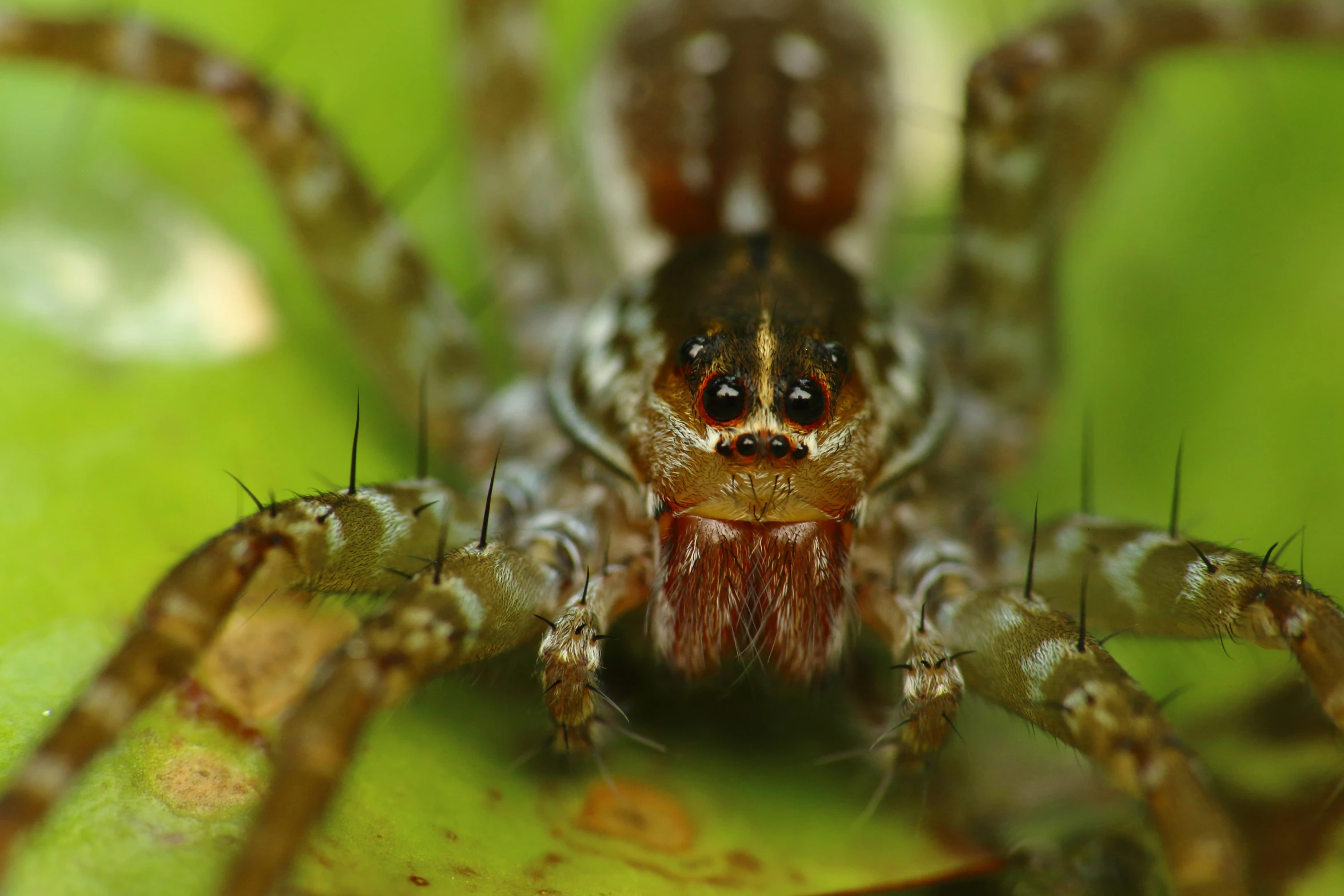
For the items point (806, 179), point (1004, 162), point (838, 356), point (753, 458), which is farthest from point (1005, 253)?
point (753, 458)

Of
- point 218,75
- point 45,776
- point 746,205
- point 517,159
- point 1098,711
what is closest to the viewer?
point 45,776

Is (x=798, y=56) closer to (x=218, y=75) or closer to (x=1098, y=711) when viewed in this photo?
(x=218, y=75)

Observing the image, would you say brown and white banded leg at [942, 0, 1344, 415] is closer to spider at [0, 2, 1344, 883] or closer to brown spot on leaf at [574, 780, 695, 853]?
spider at [0, 2, 1344, 883]

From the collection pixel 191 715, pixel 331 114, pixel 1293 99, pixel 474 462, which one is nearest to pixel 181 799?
pixel 191 715

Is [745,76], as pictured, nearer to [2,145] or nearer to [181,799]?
[2,145]

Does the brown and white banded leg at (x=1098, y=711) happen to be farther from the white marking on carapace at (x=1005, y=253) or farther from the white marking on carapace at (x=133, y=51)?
the white marking on carapace at (x=133, y=51)

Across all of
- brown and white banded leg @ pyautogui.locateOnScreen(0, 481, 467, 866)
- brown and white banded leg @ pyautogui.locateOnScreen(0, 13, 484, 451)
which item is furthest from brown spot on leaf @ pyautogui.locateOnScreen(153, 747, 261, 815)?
brown and white banded leg @ pyautogui.locateOnScreen(0, 13, 484, 451)

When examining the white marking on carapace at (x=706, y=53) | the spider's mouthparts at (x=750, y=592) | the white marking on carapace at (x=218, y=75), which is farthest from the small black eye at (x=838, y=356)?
the white marking on carapace at (x=218, y=75)
